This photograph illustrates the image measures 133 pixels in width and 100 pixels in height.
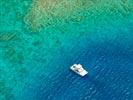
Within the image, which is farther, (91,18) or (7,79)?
(91,18)

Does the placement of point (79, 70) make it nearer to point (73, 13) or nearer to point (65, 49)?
point (65, 49)

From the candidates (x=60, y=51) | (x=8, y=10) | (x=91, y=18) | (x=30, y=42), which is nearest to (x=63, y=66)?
(x=60, y=51)

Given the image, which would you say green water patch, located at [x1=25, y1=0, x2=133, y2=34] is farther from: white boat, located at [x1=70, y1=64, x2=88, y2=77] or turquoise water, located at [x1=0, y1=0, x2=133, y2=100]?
white boat, located at [x1=70, y1=64, x2=88, y2=77]

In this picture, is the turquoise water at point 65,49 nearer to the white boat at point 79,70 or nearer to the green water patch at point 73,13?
the green water patch at point 73,13

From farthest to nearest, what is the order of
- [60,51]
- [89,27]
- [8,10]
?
[8,10] → [89,27] → [60,51]

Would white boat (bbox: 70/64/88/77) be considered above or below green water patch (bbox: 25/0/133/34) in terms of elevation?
below

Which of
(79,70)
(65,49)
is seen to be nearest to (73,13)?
(65,49)

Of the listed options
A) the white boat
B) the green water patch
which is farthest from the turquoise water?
the white boat

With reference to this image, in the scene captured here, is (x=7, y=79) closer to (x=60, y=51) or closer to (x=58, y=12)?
(x=60, y=51)
